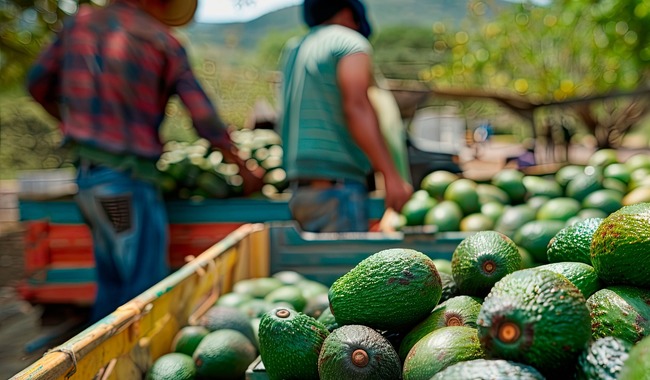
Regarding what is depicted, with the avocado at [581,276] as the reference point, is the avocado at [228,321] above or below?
below

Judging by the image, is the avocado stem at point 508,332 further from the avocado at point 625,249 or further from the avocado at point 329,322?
the avocado at point 329,322

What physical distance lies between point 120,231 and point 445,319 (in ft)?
8.90

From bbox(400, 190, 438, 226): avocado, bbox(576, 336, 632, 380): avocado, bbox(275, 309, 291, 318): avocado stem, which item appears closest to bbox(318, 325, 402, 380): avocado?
bbox(275, 309, 291, 318): avocado stem

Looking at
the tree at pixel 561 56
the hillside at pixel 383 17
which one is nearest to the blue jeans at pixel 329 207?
the tree at pixel 561 56

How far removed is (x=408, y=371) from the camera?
4.46ft

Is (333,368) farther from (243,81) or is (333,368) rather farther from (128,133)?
(243,81)

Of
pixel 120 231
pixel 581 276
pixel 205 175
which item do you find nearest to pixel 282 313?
pixel 581 276

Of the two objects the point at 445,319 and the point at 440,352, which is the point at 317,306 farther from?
the point at 440,352

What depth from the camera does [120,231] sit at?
3672mm

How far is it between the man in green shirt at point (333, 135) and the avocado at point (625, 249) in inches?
79.3

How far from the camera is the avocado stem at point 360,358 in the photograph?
1.38 m

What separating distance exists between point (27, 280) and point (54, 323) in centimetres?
45

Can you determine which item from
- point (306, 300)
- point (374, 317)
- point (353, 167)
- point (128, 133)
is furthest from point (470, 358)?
point (128, 133)

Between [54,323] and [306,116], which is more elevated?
[306,116]
